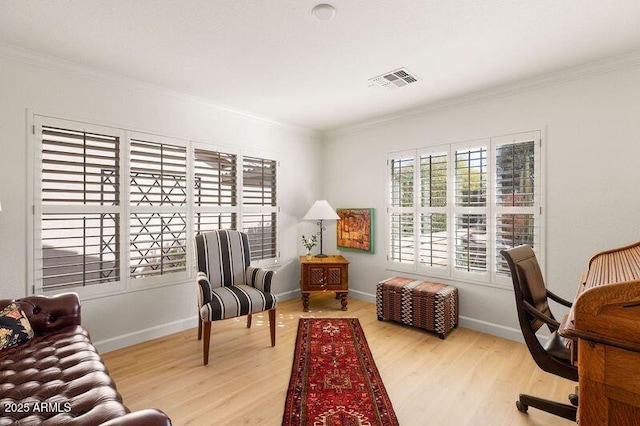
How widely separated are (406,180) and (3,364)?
12.6 ft

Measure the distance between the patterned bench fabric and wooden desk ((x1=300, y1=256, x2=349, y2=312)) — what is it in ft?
3.04

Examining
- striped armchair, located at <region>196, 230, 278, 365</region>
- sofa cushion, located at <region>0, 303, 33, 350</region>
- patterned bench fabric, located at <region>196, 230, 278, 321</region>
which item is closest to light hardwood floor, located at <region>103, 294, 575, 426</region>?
striped armchair, located at <region>196, 230, 278, 365</region>

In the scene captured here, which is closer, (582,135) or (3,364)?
(3,364)

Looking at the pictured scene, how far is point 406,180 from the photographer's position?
4.02m

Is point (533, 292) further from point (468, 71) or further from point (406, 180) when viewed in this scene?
point (406, 180)

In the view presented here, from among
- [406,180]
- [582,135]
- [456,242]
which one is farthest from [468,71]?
[456,242]

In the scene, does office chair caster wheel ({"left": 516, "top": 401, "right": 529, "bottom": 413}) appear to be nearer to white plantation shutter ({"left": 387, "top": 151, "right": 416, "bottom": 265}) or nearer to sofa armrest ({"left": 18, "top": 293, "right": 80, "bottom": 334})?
Result: white plantation shutter ({"left": 387, "top": 151, "right": 416, "bottom": 265})

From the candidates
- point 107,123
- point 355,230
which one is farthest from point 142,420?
point 355,230

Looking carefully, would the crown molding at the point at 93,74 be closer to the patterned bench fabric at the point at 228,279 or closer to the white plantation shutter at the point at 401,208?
the patterned bench fabric at the point at 228,279

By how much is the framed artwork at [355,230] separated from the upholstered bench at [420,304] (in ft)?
2.80

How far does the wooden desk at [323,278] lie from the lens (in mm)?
4070

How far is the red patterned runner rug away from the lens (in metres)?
1.96

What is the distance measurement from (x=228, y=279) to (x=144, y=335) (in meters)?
0.96

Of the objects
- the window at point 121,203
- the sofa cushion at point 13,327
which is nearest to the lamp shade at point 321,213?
the window at point 121,203
